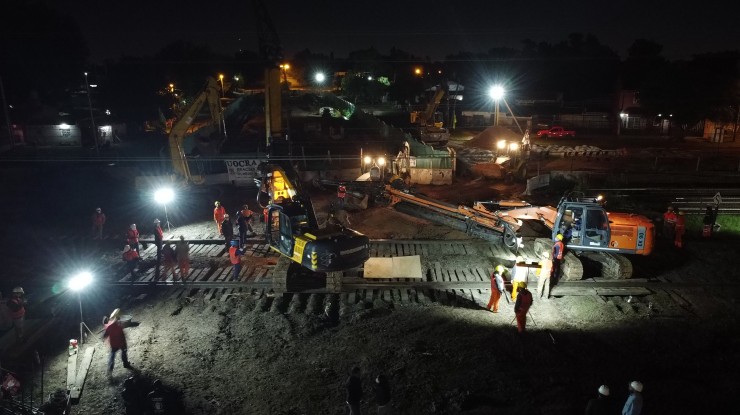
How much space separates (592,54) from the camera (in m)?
72.3

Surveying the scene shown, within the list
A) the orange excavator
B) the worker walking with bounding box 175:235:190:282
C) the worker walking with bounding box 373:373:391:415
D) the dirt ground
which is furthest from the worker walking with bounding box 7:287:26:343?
the orange excavator

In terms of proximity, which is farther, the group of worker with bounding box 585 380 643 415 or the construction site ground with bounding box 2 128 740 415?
the construction site ground with bounding box 2 128 740 415

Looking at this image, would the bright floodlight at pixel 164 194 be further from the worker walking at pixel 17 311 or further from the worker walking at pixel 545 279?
the worker walking at pixel 545 279

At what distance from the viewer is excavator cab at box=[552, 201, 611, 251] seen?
44.6ft

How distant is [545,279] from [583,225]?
2307mm

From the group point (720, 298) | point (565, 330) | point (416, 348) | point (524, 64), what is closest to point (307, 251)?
point (416, 348)

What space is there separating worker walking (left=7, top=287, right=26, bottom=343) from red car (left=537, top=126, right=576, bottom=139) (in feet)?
131

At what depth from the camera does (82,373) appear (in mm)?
9641

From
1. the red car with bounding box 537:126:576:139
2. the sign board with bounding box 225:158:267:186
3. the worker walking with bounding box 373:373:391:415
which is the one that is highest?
the red car with bounding box 537:126:576:139

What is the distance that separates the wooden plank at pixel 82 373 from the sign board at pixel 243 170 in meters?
15.5

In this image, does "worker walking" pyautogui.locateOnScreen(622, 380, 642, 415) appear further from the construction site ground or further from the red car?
the red car

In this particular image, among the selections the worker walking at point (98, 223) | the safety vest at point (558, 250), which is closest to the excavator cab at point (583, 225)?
the safety vest at point (558, 250)

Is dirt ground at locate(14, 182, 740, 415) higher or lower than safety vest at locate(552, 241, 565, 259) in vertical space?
lower

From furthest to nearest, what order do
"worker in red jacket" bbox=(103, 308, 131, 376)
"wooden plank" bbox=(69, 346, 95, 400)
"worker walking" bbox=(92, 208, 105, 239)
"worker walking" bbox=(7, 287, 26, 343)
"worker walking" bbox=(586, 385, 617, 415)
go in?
"worker walking" bbox=(92, 208, 105, 239)
"worker walking" bbox=(7, 287, 26, 343)
"worker in red jacket" bbox=(103, 308, 131, 376)
"wooden plank" bbox=(69, 346, 95, 400)
"worker walking" bbox=(586, 385, 617, 415)
